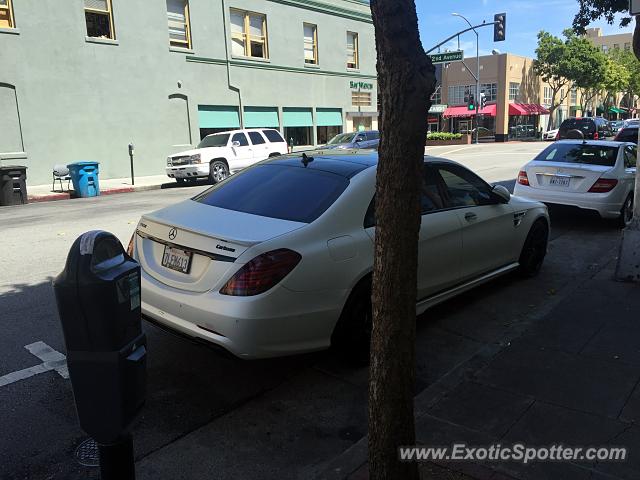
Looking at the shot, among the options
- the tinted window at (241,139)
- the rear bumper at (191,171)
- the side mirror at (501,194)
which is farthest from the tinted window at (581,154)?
the tinted window at (241,139)

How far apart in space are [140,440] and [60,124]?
18.3m

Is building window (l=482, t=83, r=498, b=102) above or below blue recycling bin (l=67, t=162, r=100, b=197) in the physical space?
above

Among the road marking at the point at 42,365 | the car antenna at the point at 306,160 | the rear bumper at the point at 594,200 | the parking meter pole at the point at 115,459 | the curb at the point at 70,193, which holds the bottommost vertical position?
the road marking at the point at 42,365

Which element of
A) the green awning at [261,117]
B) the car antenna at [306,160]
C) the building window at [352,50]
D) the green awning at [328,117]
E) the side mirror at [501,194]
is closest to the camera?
the car antenna at [306,160]

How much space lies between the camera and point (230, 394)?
396cm

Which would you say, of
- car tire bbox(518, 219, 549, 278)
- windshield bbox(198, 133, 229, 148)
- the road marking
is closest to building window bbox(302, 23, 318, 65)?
windshield bbox(198, 133, 229, 148)

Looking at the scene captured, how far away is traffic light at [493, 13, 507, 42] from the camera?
26.7 m

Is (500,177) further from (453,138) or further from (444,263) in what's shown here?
(453,138)

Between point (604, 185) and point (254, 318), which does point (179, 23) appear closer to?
point (604, 185)

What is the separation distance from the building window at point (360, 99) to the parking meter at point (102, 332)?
3011 cm

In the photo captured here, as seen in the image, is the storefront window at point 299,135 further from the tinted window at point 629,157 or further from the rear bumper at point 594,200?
the rear bumper at point 594,200

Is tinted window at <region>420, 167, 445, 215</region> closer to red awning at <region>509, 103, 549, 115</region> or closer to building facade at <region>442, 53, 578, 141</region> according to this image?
building facade at <region>442, 53, 578, 141</region>

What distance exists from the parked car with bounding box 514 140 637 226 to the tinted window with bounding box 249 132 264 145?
11578 millimetres

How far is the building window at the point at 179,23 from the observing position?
22.2 metres
